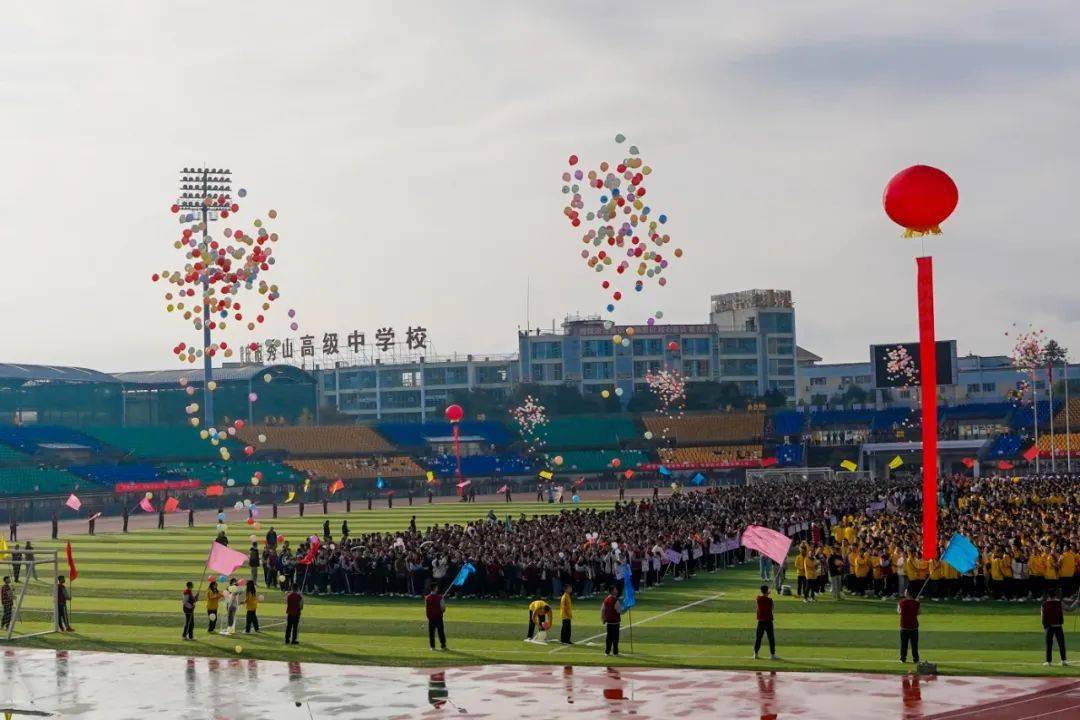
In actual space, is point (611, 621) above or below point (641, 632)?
above

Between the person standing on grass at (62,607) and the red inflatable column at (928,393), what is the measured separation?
67.9 feet

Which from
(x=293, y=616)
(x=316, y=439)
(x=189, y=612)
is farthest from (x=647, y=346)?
(x=293, y=616)

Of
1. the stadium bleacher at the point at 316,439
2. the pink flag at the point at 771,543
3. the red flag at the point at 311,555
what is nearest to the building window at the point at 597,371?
the stadium bleacher at the point at 316,439

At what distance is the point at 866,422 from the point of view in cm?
11862

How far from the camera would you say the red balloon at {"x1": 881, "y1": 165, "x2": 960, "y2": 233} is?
90.1 ft

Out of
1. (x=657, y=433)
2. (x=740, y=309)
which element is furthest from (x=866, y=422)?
(x=740, y=309)

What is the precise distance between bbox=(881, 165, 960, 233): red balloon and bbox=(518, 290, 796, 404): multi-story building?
118 metres

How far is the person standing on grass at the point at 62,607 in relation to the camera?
33.0m

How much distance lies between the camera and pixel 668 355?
148 meters

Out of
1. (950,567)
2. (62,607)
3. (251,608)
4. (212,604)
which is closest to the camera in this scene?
(251,608)

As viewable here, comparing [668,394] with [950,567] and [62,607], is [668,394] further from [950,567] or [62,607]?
[62,607]

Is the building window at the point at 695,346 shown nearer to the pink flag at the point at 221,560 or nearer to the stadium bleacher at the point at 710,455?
the stadium bleacher at the point at 710,455

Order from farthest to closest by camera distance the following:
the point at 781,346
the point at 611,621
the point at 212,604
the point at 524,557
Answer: the point at 781,346 → the point at 524,557 → the point at 212,604 → the point at 611,621

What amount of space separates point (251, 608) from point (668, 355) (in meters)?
118
